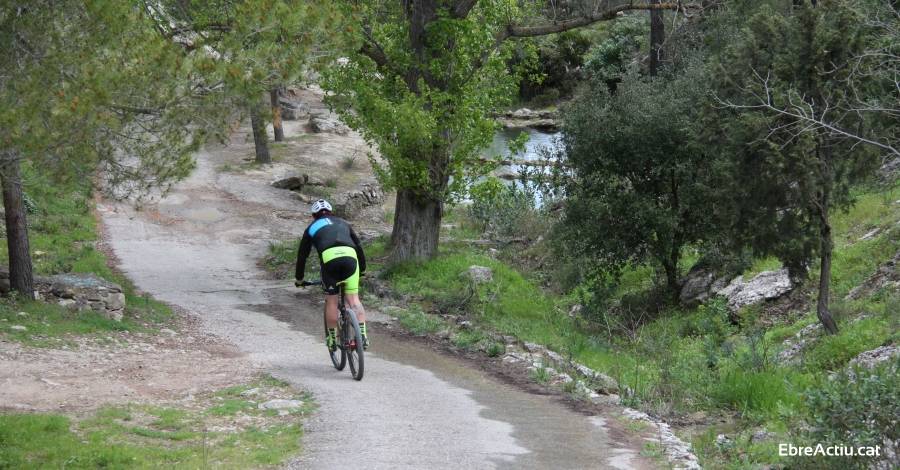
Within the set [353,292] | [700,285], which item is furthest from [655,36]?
[353,292]

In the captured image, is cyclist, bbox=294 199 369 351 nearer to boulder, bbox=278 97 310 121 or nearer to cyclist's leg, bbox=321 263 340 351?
cyclist's leg, bbox=321 263 340 351

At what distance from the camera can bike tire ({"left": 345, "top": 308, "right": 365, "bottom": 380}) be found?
10.0m

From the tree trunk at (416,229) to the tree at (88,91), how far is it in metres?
8.95

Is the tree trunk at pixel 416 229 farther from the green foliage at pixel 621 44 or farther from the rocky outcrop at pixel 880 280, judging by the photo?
the green foliage at pixel 621 44

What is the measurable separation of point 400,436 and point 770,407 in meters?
3.91

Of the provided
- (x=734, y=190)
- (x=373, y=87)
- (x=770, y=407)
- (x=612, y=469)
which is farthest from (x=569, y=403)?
(x=373, y=87)

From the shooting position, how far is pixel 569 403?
32.0ft

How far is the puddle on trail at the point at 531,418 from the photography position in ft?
24.3

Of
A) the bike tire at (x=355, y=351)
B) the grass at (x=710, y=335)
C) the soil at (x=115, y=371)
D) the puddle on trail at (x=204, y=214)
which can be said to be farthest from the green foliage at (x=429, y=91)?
the puddle on trail at (x=204, y=214)

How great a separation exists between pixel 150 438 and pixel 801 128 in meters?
9.08

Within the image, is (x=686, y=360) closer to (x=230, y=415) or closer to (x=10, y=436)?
(x=230, y=415)

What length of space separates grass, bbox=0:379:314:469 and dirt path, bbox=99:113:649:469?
0.43 meters

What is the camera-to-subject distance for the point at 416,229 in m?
19.5

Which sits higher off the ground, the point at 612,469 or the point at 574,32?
the point at 574,32
